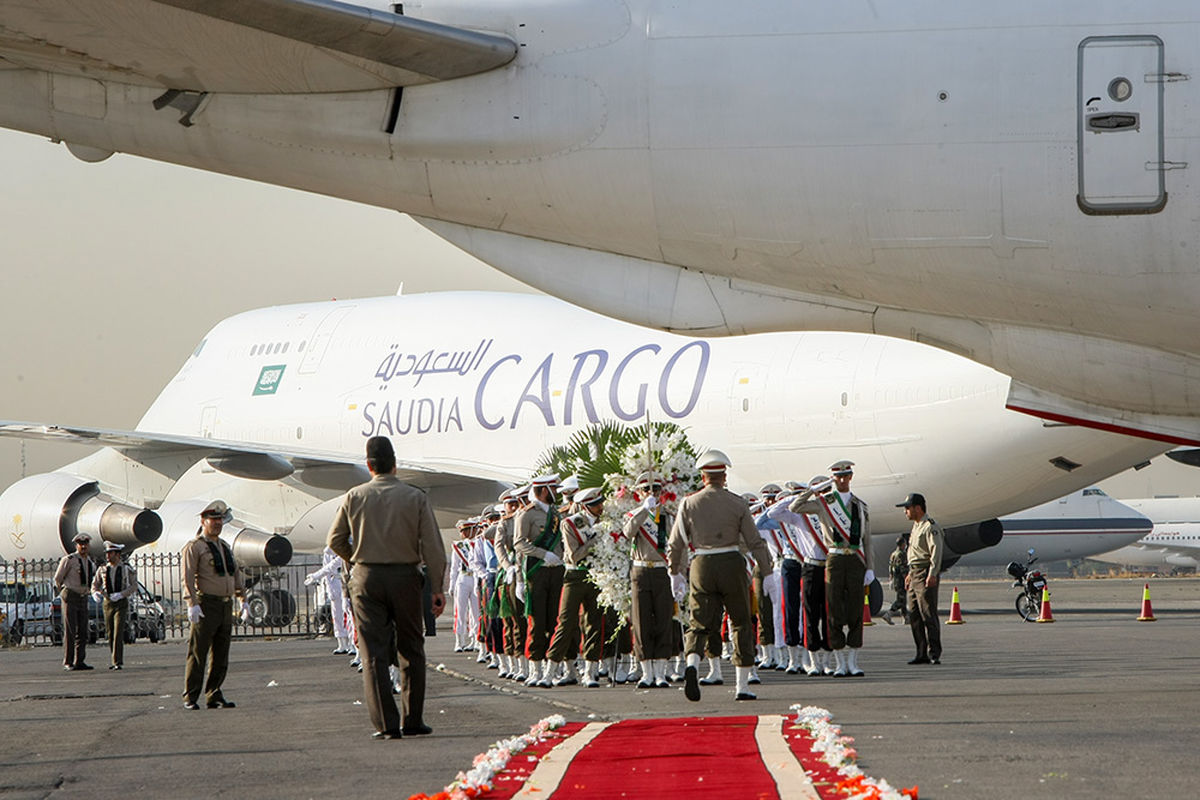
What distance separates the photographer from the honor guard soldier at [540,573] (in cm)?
1377

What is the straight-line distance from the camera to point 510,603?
1473 cm

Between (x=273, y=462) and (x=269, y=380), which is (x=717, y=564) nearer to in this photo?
(x=273, y=462)

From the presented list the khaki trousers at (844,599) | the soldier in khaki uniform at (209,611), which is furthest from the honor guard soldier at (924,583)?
the soldier in khaki uniform at (209,611)

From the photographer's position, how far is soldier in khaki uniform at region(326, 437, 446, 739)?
9.21 meters

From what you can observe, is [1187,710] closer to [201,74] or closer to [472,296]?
[201,74]

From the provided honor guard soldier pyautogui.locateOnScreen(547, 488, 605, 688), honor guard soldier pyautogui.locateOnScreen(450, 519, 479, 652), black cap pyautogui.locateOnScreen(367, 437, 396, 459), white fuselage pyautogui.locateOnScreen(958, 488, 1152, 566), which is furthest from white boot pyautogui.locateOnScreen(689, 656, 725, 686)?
white fuselage pyautogui.locateOnScreen(958, 488, 1152, 566)

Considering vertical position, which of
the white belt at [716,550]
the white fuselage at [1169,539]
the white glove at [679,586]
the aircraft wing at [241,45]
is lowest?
the white fuselage at [1169,539]

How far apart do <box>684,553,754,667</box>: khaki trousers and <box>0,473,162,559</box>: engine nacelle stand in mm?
15255

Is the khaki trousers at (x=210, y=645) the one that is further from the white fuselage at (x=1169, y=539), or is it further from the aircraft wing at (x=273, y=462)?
the white fuselage at (x=1169, y=539)

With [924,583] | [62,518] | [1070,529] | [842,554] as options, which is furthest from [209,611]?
[1070,529]

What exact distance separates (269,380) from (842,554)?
54.2ft

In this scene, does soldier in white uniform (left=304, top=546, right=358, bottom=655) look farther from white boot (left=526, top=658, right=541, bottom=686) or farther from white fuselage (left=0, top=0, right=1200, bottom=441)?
white fuselage (left=0, top=0, right=1200, bottom=441)

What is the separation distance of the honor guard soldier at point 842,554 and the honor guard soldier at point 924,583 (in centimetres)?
78

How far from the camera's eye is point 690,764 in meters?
7.32
